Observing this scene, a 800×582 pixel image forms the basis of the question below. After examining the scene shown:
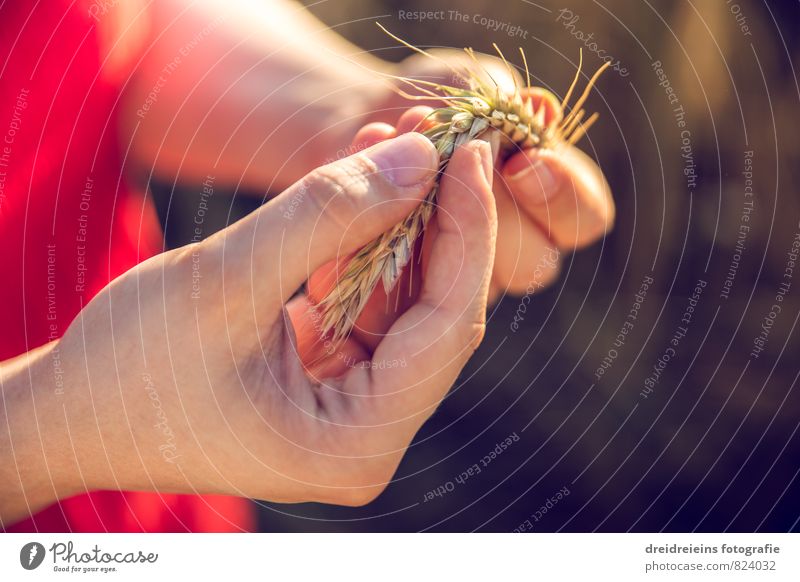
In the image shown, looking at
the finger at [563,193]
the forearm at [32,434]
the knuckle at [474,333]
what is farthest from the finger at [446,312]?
Answer: the forearm at [32,434]

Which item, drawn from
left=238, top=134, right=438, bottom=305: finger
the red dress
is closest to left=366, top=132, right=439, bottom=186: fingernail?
left=238, top=134, right=438, bottom=305: finger

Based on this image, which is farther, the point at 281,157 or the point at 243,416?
the point at 281,157

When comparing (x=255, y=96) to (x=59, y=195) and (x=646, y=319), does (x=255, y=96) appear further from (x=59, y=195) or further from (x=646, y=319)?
(x=646, y=319)

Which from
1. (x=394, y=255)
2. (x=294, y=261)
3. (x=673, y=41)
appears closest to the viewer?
(x=294, y=261)

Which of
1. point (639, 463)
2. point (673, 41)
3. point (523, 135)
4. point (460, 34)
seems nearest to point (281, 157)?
point (460, 34)

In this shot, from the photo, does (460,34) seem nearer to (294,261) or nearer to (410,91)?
(410,91)

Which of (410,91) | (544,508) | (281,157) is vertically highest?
(410,91)

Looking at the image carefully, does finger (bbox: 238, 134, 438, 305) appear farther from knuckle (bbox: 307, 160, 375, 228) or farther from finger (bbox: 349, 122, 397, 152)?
finger (bbox: 349, 122, 397, 152)
